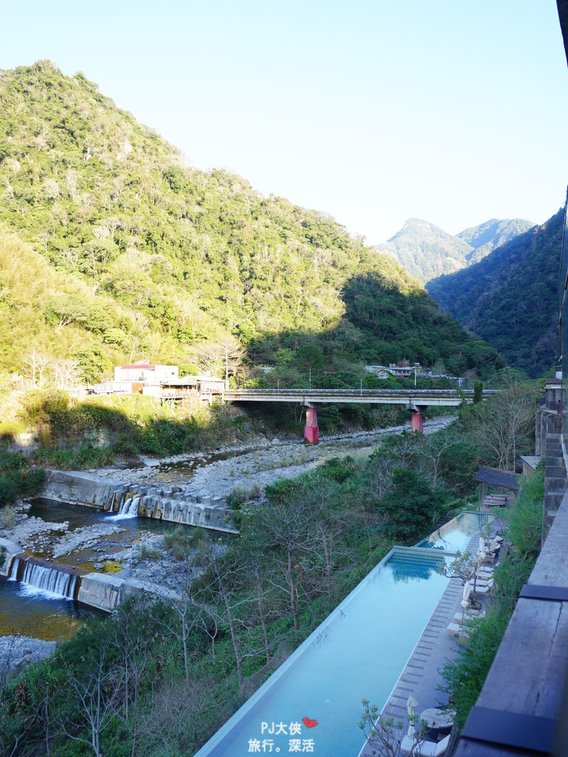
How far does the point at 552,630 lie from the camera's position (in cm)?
135

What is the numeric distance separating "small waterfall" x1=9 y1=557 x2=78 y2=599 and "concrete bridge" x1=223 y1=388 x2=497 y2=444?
66.8 ft

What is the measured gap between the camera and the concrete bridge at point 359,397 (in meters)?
28.9

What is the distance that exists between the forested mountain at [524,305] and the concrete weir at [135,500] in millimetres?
40717

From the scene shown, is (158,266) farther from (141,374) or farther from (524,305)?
(524,305)

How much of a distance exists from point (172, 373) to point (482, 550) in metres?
28.6

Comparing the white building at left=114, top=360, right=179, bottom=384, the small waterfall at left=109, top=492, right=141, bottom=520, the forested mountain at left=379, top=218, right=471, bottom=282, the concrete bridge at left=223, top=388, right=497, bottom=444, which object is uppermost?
the forested mountain at left=379, top=218, right=471, bottom=282

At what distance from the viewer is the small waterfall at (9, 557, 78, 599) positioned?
11758 mm

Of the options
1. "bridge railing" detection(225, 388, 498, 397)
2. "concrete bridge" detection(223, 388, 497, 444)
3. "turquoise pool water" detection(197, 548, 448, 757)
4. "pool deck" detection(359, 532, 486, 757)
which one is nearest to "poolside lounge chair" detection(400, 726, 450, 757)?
"pool deck" detection(359, 532, 486, 757)

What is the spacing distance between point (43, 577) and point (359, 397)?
869 inches

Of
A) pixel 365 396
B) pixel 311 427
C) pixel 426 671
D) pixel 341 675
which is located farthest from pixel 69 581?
pixel 311 427

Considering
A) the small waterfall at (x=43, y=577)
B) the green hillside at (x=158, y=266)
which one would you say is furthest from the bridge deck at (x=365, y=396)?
the small waterfall at (x=43, y=577)

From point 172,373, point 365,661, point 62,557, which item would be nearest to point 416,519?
point 365,661

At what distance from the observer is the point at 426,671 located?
5.96 meters

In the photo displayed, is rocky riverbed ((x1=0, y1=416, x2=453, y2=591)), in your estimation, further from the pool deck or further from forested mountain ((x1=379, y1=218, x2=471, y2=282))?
forested mountain ((x1=379, y1=218, x2=471, y2=282))
